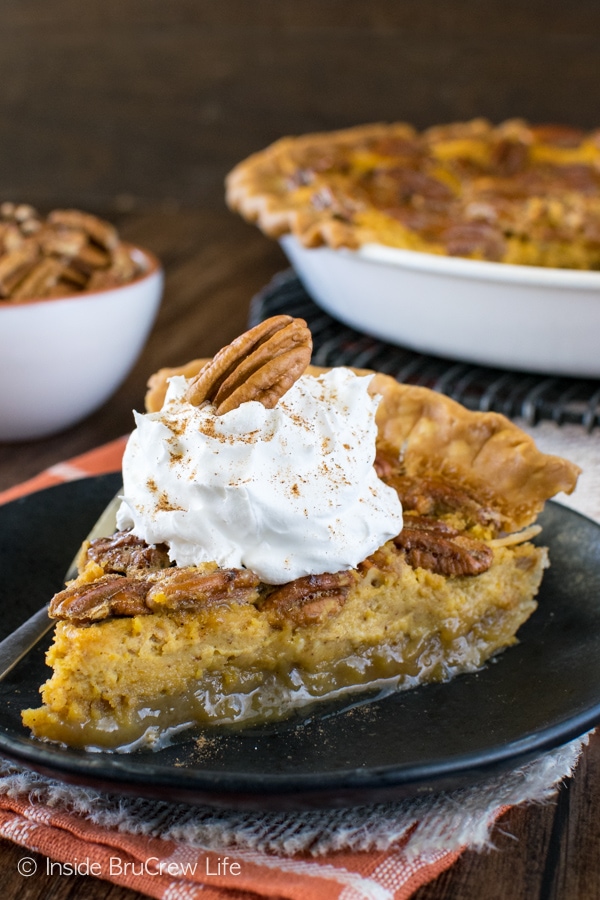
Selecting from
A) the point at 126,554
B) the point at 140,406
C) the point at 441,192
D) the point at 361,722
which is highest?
the point at 126,554

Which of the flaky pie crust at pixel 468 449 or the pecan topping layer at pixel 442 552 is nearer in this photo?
the pecan topping layer at pixel 442 552

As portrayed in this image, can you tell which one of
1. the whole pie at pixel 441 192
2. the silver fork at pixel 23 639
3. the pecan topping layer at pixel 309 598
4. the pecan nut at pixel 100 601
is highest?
the pecan nut at pixel 100 601

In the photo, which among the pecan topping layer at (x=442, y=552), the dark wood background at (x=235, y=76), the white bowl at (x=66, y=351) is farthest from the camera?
the dark wood background at (x=235, y=76)

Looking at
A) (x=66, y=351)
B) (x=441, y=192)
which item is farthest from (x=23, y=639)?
(x=441, y=192)

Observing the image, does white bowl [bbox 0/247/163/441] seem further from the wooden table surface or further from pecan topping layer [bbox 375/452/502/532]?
pecan topping layer [bbox 375/452/502/532]

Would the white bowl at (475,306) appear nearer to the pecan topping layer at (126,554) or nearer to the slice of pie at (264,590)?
the slice of pie at (264,590)

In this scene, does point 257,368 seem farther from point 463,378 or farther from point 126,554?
point 463,378

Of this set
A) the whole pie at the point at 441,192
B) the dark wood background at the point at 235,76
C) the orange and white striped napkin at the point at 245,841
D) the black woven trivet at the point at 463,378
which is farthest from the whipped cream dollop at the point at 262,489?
the dark wood background at the point at 235,76
